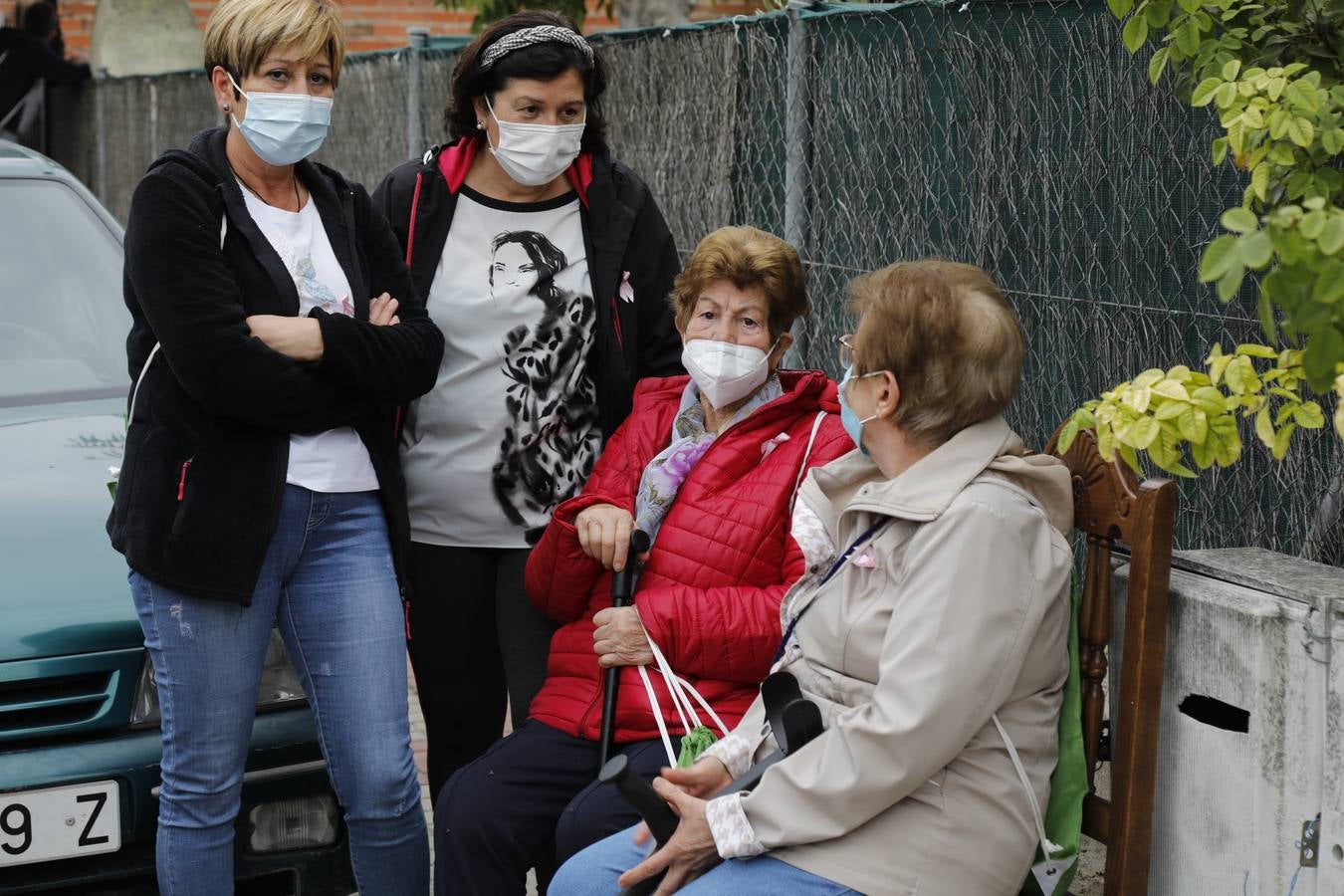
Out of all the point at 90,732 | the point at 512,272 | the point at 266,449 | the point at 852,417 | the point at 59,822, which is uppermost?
the point at 512,272

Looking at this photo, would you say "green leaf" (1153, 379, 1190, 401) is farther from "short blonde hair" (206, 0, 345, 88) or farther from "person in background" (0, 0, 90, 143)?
"person in background" (0, 0, 90, 143)

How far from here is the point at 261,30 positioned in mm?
3010

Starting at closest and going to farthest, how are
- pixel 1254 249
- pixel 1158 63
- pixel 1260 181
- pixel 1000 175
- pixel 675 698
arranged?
1. pixel 1254 249
2. pixel 1260 181
3. pixel 1158 63
4. pixel 675 698
5. pixel 1000 175

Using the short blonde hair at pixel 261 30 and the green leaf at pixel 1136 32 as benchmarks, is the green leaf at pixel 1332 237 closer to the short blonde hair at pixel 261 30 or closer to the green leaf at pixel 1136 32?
the green leaf at pixel 1136 32

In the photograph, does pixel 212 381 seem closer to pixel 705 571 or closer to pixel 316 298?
pixel 316 298

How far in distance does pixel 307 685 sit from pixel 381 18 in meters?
12.2

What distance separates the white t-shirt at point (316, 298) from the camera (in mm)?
3025

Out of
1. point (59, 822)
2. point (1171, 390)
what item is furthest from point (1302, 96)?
point (59, 822)

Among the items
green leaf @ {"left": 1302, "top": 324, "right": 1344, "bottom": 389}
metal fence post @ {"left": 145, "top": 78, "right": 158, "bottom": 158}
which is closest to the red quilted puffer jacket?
green leaf @ {"left": 1302, "top": 324, "right": 1344, "bottom": 389}

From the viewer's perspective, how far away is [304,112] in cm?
303

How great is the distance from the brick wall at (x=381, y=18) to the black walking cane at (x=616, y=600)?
11.2m

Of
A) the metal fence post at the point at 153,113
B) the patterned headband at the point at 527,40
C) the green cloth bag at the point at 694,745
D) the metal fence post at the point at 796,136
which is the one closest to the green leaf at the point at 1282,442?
the green cloth bag at the point at 694,745

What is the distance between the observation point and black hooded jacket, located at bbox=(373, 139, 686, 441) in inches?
135

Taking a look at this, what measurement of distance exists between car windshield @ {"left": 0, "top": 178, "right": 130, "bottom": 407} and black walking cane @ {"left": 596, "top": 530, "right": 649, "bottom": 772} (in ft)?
6.17
